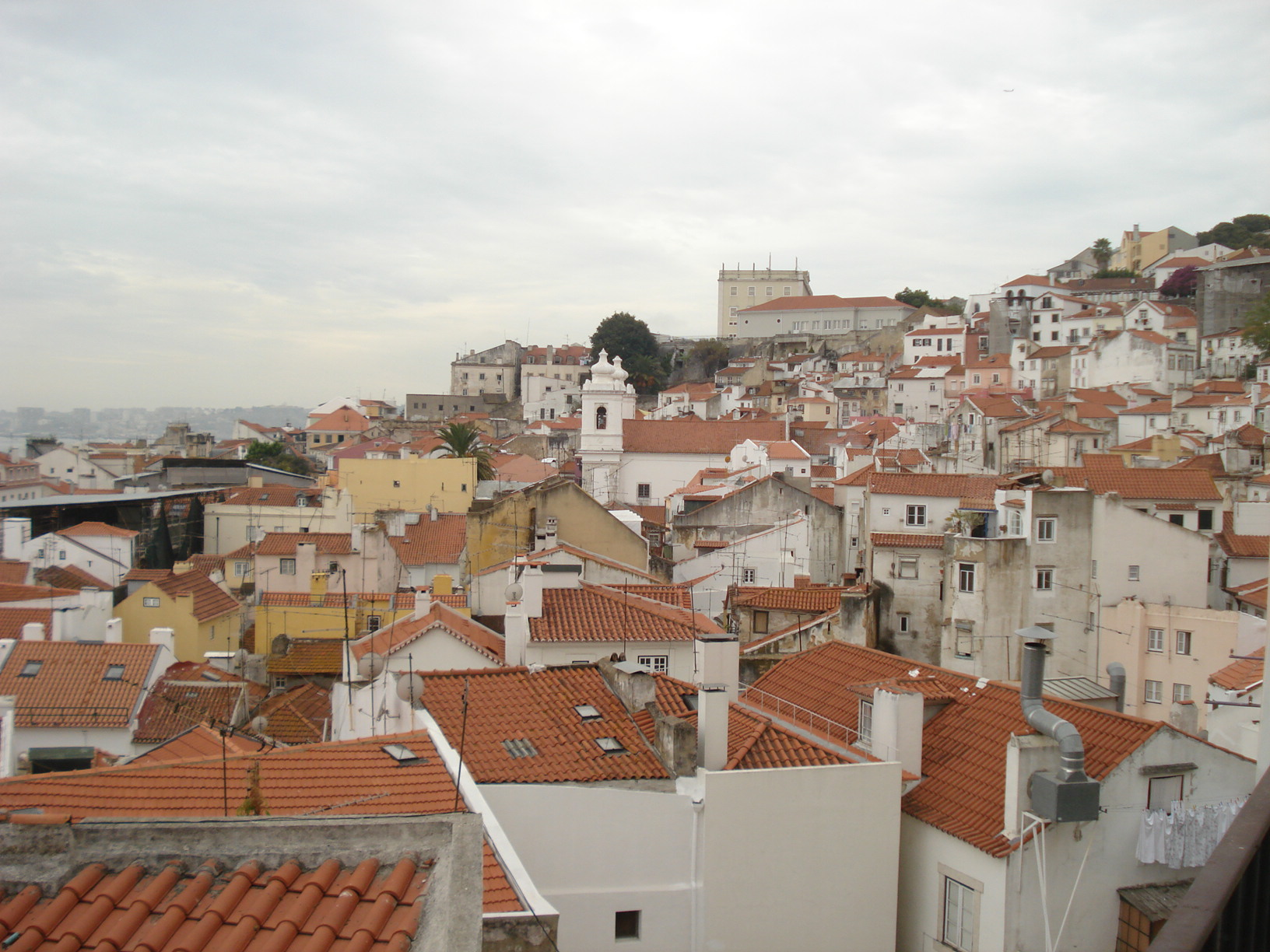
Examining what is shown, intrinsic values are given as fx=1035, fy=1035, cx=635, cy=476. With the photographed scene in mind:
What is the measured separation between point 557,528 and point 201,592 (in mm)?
8654

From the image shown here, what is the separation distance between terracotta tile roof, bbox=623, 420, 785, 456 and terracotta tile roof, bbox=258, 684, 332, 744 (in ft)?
122

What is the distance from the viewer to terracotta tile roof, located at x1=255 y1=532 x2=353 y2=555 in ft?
89.0

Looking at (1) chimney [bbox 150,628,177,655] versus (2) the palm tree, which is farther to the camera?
(2) the palm tree

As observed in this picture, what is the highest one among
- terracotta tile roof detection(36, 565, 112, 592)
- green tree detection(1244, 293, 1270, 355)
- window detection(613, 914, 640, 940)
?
green tree detection(1244, 293, 1270, 355)

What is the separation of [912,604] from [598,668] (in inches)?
625

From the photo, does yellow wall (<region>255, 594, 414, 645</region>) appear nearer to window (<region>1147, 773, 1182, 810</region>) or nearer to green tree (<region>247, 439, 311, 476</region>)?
window (<region>1147, 773, 1182, 810</region>)

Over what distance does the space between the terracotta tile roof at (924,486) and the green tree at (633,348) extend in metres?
64.2

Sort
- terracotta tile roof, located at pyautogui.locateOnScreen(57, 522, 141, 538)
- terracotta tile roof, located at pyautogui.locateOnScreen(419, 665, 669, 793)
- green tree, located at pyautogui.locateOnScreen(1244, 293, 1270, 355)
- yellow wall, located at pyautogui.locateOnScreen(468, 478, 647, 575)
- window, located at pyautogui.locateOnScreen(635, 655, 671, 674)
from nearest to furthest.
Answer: terracotta tile roof, located at pyautogui.locateOnScreen(419, 665, 669, 793), window, located at pyautogui.locateOnScreen(635, 655, 671, 674), yellow wall, located at pyautogui.locateOnScreen(468, 478, 647, 575), terracotta tile roof, located at pyautogui.locateOnScreen(57, 522, 141, 538), green tree, located at pyautogui.locateOnScreen(1244, 293, 1270, 355)

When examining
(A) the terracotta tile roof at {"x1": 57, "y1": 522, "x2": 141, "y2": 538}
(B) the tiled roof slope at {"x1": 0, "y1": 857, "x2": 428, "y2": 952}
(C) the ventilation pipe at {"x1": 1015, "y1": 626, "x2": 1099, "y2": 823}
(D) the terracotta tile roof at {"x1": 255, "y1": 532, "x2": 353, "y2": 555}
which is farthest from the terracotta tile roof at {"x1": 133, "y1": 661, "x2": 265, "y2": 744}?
(A) the terracotta tile roof at {"x1": 57, "y1": 522, "x2": 141, "y2": 538}

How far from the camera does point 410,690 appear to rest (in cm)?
990

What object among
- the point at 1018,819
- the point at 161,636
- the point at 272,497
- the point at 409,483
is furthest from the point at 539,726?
the point at 272,497

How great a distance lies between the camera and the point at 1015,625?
23125mm

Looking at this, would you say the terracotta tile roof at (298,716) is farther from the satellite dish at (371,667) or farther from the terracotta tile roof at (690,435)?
the terracotta tile roof at (690,435)

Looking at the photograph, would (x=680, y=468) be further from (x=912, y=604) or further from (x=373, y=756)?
(x=373, y=756)
